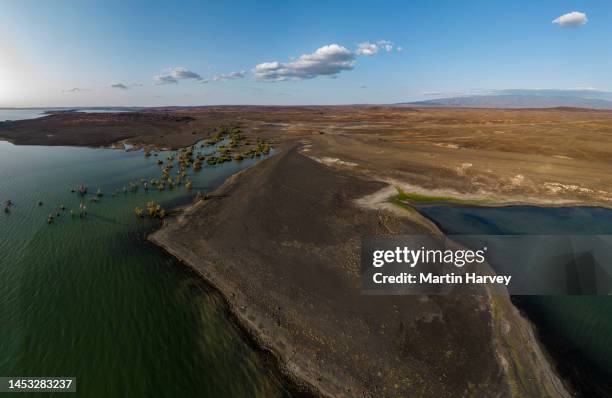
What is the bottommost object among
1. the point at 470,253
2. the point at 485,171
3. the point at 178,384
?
the point at 178,384

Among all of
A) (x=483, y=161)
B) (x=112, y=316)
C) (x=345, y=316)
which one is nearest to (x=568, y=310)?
(x=345, y=316)

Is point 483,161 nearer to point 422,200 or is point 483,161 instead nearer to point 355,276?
point 422,200

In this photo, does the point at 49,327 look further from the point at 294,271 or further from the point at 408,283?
the point at 408,283

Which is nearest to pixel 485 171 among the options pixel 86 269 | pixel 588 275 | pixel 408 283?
pixel 588 275

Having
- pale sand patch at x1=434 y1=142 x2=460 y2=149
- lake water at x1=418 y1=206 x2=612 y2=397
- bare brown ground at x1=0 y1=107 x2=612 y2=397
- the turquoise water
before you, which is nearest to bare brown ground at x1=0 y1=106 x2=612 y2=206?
pale sand patch at x1=434 y1=142 x2=460 y2=149

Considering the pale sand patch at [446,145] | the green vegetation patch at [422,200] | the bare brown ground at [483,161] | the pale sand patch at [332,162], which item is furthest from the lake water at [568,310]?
the pale sand patch at [446,145]

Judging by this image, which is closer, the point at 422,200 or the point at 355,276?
the point at 355,276
